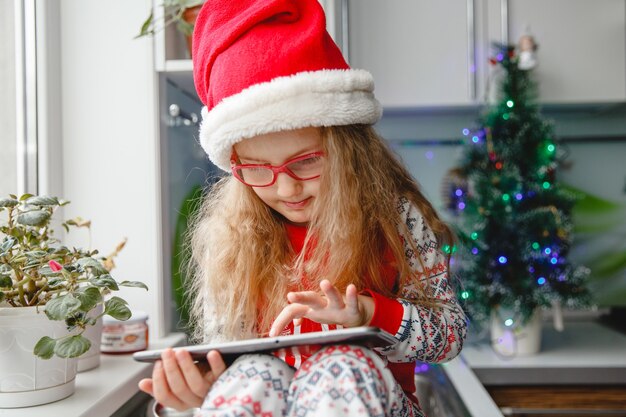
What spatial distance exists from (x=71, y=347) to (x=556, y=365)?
118 cm

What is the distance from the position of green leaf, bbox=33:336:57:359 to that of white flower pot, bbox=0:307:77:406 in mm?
30

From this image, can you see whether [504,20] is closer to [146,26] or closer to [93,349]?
[146,26]

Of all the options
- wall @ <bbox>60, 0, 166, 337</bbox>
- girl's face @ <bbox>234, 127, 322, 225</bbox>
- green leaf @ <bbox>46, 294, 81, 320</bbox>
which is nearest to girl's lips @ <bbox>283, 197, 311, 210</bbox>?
girl's face @ <bbox>234, 127, 322, 225</bbox>

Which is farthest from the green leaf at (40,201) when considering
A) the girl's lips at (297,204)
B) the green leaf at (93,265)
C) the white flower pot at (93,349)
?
the girl's lips at (297,204)

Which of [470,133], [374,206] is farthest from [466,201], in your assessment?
[374,206]

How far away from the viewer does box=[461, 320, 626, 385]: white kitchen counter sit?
1527mm

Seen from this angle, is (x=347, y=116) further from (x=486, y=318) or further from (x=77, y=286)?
(x=486, y=318)

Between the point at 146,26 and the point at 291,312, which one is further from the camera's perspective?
the point at 146,26

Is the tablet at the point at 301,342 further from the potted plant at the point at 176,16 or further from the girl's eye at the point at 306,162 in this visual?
the potted plant at the point at 176,16

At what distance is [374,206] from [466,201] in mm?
822

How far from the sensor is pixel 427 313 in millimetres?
876

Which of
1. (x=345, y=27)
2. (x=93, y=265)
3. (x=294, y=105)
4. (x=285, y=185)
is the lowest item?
(x=93, y=265)

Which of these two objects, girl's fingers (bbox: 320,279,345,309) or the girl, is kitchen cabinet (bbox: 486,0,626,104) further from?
girl's fingers (bbox: 320,279,345,309)

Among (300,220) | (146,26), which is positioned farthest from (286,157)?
(146,26)
